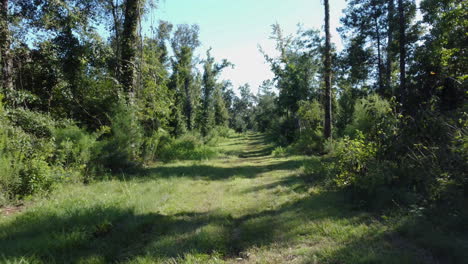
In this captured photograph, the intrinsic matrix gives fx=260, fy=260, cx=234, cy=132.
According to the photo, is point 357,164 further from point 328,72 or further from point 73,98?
point 73,98

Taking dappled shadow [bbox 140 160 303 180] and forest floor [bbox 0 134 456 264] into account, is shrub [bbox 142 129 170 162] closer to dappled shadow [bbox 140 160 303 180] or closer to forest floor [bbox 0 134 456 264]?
dappled shadow [bbox 140 160 303 180]

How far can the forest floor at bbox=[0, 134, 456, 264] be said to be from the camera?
3.55 m

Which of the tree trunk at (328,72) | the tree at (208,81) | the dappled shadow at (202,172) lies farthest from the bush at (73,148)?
the tree at (208,81)

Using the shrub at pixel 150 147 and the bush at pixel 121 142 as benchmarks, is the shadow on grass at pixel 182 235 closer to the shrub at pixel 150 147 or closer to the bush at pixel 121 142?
the bush at pixel 121 142

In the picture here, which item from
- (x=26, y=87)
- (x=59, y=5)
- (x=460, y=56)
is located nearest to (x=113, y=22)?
(x=59, y=5)

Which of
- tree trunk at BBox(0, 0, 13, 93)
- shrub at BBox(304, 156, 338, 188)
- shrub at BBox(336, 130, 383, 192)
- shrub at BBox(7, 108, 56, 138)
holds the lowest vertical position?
shrub at BBox(304, 156, 338, 188)

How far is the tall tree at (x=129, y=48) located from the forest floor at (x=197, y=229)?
6.25m

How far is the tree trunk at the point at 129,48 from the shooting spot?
12.0 meters

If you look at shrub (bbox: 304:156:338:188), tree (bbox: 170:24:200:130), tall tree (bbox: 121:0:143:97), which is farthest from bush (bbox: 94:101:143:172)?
tree (bbox: 170:24:200:130)

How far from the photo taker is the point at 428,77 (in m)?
6.81

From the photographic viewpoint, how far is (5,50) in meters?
8.44

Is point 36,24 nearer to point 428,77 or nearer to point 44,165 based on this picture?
point 44,165

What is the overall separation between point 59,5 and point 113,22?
14.3 feet

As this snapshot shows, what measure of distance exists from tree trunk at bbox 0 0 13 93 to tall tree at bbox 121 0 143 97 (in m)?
4.21
